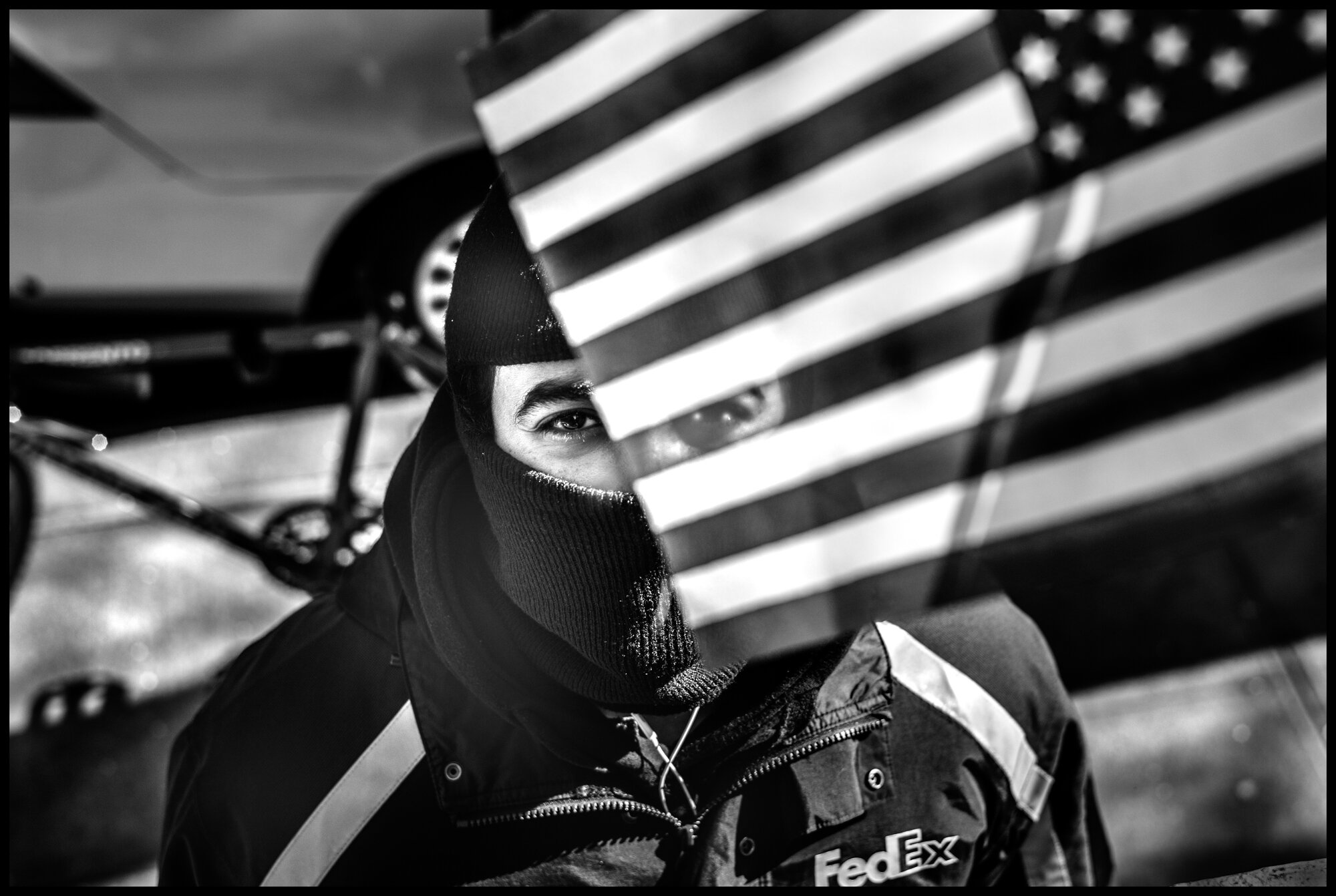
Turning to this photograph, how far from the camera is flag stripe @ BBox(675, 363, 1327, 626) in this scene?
1290mm

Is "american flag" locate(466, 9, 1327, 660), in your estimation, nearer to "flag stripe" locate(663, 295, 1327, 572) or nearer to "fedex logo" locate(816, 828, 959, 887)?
"flag stripe" locate(663, 295, 1327, 572)

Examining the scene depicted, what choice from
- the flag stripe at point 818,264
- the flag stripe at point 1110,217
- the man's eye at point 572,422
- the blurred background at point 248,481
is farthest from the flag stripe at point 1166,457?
the blurred background at point 248,481

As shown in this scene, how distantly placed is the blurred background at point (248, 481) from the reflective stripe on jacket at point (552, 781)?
1500 millimetres

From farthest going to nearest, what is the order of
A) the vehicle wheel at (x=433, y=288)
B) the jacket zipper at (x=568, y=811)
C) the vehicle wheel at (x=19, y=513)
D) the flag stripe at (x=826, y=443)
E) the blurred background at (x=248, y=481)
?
the vehicle wheel at (x=19, y=513)
the vehicle wheel at (x=433, y=288)
the blurred background at (x=248, y=481)
the jacket zipper at (x=568, y=811)
the flag stripe at (x=826, y=443)

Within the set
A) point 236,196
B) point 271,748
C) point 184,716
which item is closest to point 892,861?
point 271,748

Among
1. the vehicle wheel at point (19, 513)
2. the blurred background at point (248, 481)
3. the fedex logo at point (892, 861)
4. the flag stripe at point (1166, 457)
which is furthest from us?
the vehicle wheel at point (19, 513)

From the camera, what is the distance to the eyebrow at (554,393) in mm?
1631

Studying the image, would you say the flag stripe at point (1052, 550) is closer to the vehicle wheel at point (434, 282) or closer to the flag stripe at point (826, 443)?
the flag stripe at point (826, 443)

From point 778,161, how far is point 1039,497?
1.94 feet

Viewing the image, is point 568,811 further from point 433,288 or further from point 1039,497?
point 433,288

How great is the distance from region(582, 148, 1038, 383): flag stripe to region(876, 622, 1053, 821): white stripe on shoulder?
0.58 metres

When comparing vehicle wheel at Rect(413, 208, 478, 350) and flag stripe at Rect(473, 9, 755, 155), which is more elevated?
flag stripe at Rect(473, 9, 755, 155)

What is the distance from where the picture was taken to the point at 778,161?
4.97 feet

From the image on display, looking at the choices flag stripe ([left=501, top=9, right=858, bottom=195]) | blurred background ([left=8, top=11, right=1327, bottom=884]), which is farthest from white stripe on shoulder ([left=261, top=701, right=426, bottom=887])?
blurred background ([left=8, top=11, right=1327, bottom=884])
